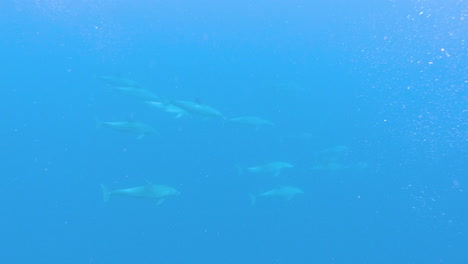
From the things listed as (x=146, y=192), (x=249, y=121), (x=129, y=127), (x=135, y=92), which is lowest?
(x=146, y=192)

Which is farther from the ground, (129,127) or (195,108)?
(195,108)

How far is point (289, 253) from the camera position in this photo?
1190 centimetres

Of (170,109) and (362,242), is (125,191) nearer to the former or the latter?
(170,109)

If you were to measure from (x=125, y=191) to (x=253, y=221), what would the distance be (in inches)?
216

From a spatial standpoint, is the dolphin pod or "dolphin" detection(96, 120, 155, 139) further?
"dolphin" detection(96, 120, 155, 139)

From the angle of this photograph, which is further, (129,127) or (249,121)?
(249,121)

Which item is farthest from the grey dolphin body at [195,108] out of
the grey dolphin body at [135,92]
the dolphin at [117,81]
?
the dolphin at [117,81]

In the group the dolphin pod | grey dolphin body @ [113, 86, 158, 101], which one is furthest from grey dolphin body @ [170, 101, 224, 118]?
grey dolphin body @ [113, 86, 158, 101]

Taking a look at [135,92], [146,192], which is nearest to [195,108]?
[135,92]

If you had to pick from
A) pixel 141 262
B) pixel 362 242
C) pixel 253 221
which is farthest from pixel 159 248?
pixel 362 242

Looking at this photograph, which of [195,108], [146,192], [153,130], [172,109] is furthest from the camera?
[153,130]

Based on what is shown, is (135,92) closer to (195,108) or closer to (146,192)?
(195,108)

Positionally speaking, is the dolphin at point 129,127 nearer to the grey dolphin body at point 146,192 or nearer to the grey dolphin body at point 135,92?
the grey dolphin body at point 135,92

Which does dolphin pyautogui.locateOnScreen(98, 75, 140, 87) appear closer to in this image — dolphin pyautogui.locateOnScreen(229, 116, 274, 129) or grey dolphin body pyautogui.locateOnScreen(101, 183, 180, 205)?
dolphin pyautogui.locateOnScreen(229, 116, 274, 129)
